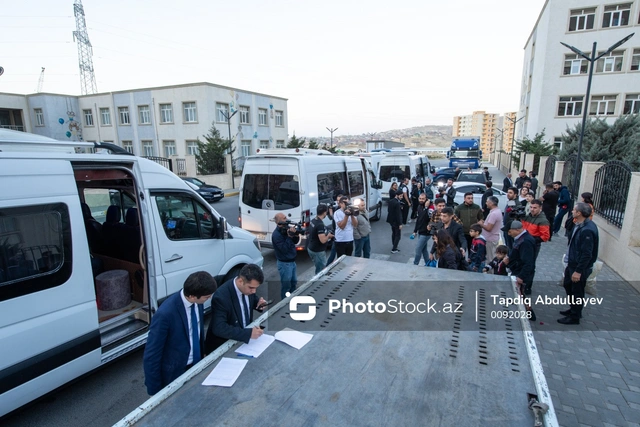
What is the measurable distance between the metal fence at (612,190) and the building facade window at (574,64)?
74.8 ft

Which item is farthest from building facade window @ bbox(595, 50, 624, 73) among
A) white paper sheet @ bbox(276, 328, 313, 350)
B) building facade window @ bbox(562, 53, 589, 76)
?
white paper sheet @ bbox(276, 328, 313, 350)

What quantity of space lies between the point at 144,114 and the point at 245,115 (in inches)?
362

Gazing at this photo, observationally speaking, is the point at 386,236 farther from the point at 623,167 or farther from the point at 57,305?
the point at 57,305

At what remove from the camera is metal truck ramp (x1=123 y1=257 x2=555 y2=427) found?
1741 mm

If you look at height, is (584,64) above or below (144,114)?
above

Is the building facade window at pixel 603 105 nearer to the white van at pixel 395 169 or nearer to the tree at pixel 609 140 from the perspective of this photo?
the tree at pixel 609 140

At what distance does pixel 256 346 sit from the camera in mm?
2391

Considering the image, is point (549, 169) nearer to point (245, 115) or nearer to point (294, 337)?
point (294, 337)

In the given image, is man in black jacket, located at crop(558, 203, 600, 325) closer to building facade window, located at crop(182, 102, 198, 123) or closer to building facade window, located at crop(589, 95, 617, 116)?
building facade window, located at crop(589, 95, 617, 116)

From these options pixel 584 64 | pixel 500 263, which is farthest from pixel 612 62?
pixel 500 263

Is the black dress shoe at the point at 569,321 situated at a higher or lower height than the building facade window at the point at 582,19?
lower

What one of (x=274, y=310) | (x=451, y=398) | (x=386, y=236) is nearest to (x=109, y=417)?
(x=274, y=310)

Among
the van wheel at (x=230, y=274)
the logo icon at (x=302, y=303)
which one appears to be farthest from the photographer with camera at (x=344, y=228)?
the logo icon at (x=302, y=303)

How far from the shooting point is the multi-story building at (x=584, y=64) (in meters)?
25.0
